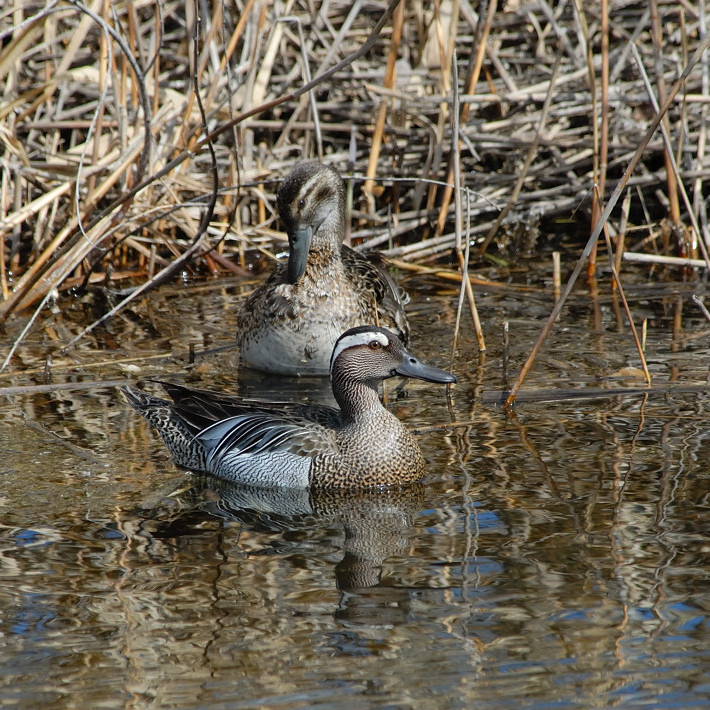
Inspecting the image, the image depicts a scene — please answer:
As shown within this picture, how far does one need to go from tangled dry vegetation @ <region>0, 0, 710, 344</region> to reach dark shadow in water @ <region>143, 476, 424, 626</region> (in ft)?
11.0

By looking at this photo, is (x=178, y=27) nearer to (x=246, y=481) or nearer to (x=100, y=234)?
(x=100, y=234)

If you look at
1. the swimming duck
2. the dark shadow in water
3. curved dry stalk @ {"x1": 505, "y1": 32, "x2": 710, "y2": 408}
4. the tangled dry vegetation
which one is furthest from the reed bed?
the dark shadow in water

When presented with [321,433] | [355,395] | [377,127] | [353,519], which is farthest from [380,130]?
[353,519]

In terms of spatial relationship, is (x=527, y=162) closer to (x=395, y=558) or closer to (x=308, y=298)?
(x=308, y=298)

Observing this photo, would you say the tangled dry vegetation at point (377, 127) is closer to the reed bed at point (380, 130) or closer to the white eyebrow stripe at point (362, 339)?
the reed bed at point (380, 130)

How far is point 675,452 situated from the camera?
17.7 feet

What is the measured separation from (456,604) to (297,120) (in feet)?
21.2

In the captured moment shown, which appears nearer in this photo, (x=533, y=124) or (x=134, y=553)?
(x=134, y=553)

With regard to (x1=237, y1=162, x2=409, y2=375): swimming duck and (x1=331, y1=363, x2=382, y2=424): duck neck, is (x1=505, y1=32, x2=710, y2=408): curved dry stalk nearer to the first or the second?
(x1=331, y1=363, x2=382, y2=424): duck neck

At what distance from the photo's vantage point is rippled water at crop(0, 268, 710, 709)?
3.52 metres

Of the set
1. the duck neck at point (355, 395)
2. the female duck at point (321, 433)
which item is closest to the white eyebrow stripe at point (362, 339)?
the female duck at point (321, 433)

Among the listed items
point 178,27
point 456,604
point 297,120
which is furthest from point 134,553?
point 178,27

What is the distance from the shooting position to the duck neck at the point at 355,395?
219 inches

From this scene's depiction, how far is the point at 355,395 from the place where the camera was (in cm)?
559
